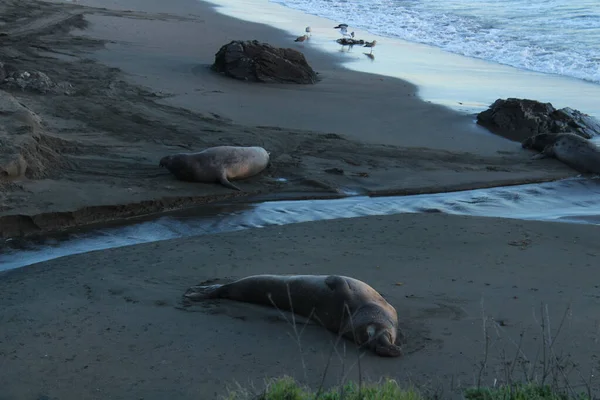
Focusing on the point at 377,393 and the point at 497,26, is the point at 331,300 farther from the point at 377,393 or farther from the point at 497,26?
the point at 497,26

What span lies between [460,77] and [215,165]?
26.4 feet

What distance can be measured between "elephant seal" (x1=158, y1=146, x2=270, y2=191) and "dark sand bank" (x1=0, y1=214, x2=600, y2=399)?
154cm

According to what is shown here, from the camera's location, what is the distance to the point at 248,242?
709cm

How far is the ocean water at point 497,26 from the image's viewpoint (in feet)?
56.3

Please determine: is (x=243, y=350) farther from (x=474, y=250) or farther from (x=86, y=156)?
(x=86, y=156)

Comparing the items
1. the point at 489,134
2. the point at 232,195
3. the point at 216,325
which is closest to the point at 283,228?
the point at 232,195

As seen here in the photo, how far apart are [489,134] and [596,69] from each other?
5.59m

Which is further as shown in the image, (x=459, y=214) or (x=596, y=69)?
(x=596, y=69)

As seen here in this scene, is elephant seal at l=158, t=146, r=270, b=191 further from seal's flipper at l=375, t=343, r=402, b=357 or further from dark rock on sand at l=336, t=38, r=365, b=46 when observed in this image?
dark rock on sand at l=336, t=38, r=365, b=46

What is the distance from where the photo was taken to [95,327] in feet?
16.7

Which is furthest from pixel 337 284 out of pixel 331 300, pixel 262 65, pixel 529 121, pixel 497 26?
pixel 497 26

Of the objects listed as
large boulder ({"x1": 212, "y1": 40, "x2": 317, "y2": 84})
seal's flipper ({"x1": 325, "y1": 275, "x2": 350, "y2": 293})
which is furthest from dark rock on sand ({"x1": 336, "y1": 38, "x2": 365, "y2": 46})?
seal's flipper ({"x1": 325, "y1": 275, "x2": 350, "y2": 293})

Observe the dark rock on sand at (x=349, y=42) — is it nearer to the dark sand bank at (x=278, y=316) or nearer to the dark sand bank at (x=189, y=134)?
the dark sand bank at (x=189, y=134)

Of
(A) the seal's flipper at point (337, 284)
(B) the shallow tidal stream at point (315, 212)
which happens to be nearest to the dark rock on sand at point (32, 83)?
(B) the shallow tidal stream at point (315, 212)
